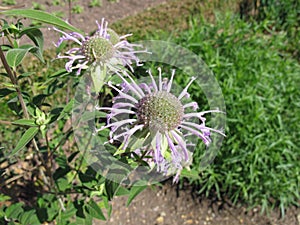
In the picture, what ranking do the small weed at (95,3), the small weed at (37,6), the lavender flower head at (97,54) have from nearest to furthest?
the lavender flower head at (97,54), the small weed at (37,6), the small weed at (95,3)

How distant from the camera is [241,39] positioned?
8.11 feet

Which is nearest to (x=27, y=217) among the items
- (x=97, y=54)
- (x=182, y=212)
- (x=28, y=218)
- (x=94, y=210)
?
(x=28, y=218)

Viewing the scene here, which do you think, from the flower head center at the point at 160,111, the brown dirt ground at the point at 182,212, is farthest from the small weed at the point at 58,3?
the flower head center at the point at 160,111

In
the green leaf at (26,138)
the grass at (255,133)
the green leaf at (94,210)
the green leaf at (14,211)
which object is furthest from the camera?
the grass at (255,133)

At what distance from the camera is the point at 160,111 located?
2.75ft

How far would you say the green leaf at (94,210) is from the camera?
123cm

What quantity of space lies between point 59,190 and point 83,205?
176 millimetres

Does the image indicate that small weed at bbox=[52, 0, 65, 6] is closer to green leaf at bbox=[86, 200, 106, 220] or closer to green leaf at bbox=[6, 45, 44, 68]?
green leaf at bbox=[86, 200, 106, 220]

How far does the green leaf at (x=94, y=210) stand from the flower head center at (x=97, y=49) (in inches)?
20.7

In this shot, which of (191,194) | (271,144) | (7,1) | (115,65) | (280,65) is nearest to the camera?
(115,65)

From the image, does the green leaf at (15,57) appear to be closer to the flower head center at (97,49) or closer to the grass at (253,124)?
the flower head center at (97,49)

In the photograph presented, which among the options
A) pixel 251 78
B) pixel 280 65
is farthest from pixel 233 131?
pixel 280 65

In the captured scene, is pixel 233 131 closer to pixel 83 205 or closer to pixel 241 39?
pixel 241 39

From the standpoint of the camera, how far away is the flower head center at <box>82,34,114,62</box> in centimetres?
97
